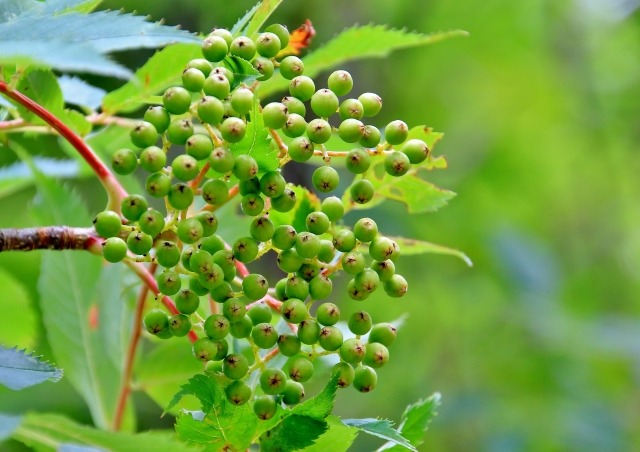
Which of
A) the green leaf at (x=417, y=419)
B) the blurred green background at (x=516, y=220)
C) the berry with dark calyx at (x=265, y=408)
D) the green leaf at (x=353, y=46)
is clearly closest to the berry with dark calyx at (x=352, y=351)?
the berry with dark calyx at (x=265, y=408)

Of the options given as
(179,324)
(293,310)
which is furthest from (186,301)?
(293,310)

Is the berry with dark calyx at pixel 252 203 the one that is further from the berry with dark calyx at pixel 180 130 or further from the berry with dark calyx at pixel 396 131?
the berry with dark calyx at pixel 396 131

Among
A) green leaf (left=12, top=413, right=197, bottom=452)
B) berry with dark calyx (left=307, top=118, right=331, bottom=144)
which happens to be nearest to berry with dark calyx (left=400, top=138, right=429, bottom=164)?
berry with dark calyx (left=307, top=118, right=331, bottom=144)

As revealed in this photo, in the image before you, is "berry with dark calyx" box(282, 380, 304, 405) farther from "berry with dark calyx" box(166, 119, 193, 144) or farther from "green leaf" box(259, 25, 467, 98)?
"green leaf" box(259, 25, 467, 98)

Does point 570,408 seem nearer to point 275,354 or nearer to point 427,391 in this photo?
point 427,391

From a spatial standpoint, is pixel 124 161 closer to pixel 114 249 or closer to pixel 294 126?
pixel 114 249

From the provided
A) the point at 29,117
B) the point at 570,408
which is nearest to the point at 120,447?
the point at 29,117

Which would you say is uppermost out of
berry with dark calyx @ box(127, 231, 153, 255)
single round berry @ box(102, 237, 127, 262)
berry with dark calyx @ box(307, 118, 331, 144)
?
berry with dark calyx @ box(307, 118, 331, 144)
